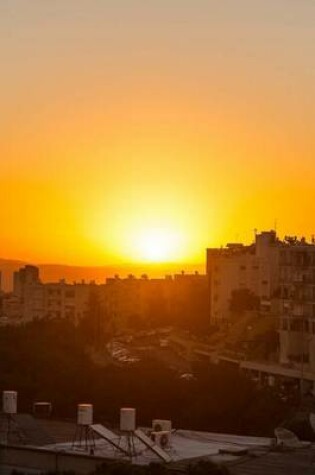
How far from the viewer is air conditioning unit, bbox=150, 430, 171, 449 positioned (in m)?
14.6

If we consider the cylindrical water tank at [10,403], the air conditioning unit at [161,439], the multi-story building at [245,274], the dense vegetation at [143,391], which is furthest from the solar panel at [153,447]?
the multi-story building at [245,274]

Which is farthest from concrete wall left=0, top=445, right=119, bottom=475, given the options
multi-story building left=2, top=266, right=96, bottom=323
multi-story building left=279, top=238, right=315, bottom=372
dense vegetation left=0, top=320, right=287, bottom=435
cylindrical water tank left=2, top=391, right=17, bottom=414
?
multi-story building left=2, top=266, right=96, bottom=323

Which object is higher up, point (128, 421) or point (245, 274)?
point (245, 274)

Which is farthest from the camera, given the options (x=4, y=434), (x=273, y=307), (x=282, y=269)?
(x=273, y=307)

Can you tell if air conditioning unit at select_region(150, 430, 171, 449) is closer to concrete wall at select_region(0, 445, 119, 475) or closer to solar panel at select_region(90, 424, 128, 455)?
solar panel at select_region(90, 424, 128, 455)

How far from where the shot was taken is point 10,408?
15.5 meters

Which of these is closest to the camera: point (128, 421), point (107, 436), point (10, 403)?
point (128, 421)

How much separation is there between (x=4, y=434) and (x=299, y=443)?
4.33m

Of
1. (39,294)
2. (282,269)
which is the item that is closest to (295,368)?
(282,269)

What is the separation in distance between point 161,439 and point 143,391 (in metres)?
10.7

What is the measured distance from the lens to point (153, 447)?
1402 cm

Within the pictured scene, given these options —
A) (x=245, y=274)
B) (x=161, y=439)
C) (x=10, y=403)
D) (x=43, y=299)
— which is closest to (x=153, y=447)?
(x=161, y=439)

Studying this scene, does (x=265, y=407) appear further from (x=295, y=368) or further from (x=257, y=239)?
(x=257, y=239)

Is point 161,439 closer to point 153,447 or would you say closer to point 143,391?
point 153,447
